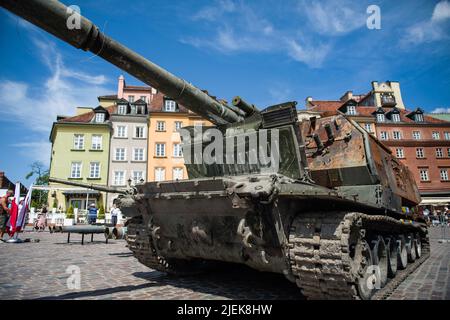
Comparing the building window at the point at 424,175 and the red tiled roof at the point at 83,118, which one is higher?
the red tiled roof at the point at 83,118

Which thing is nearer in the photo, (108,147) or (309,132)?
(309,132)

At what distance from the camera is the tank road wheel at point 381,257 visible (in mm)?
5285

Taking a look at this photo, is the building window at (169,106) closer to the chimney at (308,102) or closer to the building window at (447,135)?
the chimney at (308,102)

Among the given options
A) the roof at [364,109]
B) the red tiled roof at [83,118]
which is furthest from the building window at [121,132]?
the roof at [364,109]

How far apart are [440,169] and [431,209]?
5.06 m

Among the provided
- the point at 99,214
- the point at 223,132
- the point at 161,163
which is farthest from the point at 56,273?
the point at 161,163

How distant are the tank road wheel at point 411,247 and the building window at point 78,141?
103 ft

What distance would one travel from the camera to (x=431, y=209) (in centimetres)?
3472

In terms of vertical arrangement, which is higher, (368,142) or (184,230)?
(368,142)

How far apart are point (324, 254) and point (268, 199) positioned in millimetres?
919

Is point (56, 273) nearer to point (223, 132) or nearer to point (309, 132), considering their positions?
point (223, 132)

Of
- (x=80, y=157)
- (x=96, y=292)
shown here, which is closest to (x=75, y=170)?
(x=80, y=157)

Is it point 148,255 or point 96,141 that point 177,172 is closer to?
point 96,141
